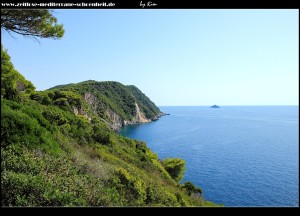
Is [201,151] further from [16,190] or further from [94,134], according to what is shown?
[16,190]

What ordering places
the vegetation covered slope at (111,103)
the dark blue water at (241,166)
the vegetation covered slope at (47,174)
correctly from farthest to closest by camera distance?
the vegetation covered slope at (111,103) → the dark blue water at (241,166) → the vegetation covered slope at (47,174)

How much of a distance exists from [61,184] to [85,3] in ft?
17.1

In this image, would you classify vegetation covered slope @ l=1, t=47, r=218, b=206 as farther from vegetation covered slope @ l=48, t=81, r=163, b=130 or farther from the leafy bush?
vegetation covered slope @ l=48, t=81, r=163, b=130

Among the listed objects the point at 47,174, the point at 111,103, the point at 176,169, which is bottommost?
the point at 176,169

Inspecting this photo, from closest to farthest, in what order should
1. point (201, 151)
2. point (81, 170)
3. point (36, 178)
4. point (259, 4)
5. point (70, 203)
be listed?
point (259, 4)
point (70, 203)
point (36, 178)
point (81, 170)
point (201, 151)

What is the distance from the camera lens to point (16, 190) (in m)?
6.86

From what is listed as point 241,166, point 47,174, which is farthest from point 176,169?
point 47,174

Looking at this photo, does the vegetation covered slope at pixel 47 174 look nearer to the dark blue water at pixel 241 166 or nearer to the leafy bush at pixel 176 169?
the leafy bush at pixel 176 169

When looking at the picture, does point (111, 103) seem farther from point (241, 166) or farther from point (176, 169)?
point (176, 169)

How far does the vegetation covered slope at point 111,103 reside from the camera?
388 feet

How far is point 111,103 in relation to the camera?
447ft

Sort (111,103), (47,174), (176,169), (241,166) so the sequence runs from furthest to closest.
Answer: (111,103), (241,166), (176,169), (47,174)

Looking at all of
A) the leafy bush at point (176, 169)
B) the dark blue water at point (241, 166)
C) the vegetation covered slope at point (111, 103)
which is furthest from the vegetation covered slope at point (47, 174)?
the vegetation covered slope at point (111, 103)
